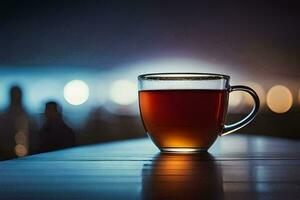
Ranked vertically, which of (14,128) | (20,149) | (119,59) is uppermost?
(119,59)

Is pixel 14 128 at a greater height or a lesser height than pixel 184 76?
lesser

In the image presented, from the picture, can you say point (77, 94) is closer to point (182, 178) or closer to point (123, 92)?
point (123, 92)

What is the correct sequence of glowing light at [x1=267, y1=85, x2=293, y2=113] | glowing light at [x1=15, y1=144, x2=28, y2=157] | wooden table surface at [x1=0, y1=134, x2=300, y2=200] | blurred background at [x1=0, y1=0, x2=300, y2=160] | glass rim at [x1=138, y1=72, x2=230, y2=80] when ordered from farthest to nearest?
glowing light at [x1=15, y1=144, x2=28, y2=157]
glowing light at [x1=267, y1=85, x2=293, y2=113]
blurred background at [x1=0, y1=0, x2=300, y2=160]
glass rim at [x1=138, y1=72, x2=230, y2=80]
wooden table surface at [x1=0, y1=134, x2=300, y2=200]

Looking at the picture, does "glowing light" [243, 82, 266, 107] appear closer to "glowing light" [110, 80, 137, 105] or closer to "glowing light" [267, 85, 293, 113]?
"glowing light" [267, 85, 293, 113]

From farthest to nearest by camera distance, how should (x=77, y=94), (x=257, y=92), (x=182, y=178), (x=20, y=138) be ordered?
(x=77, y=94), (x=20, y=138), (x=257, y=92), (x=182, y=178)

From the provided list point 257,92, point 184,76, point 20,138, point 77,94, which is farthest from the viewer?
point 77,94

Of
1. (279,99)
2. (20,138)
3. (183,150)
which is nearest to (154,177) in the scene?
(183,150)

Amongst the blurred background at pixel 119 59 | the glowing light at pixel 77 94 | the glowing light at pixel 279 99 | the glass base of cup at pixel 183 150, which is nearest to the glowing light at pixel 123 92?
the blurred background at pixel 119 59

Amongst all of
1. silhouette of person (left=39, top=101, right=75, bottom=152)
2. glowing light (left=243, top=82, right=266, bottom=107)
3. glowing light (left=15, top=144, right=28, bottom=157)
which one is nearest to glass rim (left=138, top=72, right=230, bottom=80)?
glowing light (left=243, top=82, right=266, bottom=107)
